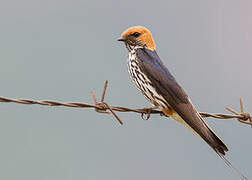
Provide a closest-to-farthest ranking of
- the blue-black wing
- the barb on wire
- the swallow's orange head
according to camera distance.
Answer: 1. the barb on wire
2. the blue-black wing
3. the swallow's orange head

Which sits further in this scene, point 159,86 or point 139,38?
point 139,38

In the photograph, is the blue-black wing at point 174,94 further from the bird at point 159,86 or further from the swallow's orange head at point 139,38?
the swallow's orange head at point 139,38

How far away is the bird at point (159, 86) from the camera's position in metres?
4.50

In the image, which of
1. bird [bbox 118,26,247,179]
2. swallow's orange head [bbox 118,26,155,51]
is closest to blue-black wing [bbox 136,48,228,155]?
bird [bbox 118,26,247,179]

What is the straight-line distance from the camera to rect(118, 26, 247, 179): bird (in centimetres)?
450

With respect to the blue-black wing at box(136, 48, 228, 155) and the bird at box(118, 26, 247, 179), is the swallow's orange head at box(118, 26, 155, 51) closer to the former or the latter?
the bird at box(118, 26, 247, 179)

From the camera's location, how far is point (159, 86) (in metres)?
4.84

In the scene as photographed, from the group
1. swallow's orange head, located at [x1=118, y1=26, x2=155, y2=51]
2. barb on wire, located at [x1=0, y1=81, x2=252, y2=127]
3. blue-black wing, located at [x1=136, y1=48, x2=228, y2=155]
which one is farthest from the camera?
swallow's orange head, located at [x1=118, y1=26, x2=155, y2=51]

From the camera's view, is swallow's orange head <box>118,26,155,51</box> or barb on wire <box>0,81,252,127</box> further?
swallow's orange head <box>118,26,155,51</box>

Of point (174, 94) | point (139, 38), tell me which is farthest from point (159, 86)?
point (139, 38)

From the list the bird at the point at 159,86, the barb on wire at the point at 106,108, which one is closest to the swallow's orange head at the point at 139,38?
the bird at the point at 159,86

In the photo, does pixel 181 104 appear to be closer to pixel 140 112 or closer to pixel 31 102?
pixel 140 112

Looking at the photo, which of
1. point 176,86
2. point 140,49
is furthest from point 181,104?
point 140,49

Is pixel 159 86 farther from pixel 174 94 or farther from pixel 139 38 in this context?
pixel 139 38
